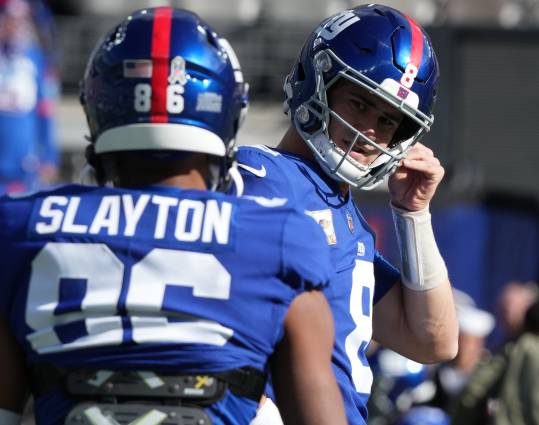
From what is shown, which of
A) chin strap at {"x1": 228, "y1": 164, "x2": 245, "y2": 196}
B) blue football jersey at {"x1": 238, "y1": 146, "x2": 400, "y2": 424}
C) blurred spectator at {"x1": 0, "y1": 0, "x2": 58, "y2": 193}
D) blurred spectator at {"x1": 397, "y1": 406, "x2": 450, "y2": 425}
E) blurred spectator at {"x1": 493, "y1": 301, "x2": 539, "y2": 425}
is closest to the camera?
chin strap at {"x1": 228, "y1": 164, "x2": 245, "y2": 196}

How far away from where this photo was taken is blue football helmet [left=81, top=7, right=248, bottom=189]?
244 cm

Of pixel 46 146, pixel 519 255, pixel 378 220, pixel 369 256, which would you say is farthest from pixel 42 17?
pixel 369 256

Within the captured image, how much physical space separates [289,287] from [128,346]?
0.31m

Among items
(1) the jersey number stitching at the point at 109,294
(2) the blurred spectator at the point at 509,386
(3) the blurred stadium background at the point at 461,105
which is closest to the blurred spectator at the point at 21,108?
(3) the blurred stadium background at the point at 461,105

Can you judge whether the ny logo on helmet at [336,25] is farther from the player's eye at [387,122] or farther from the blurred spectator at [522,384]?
the blurred spectator at [522,384]

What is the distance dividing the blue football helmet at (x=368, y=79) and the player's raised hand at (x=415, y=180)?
7 centimetres

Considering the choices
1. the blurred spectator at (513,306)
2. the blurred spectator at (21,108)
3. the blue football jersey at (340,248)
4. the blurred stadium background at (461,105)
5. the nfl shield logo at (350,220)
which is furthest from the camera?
the blurred spectator at (21,108)

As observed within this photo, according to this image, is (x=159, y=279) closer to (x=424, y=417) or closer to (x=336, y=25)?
(x=336, y=25)

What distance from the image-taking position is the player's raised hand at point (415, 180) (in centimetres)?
347

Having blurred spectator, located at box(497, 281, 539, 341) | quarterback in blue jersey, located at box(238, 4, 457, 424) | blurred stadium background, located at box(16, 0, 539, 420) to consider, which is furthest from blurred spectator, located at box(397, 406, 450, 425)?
quarterback in blue jersey, located at box(238, 4, 457, 424)

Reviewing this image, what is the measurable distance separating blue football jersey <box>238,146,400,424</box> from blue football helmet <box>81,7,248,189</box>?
0.65 metres

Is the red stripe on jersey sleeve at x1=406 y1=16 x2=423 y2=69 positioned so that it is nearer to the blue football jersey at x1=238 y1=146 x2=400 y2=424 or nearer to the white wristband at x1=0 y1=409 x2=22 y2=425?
the blue football jersey at x1=238 y1=146 x2=400 y2=424

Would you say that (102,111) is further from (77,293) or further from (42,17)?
(42,17)

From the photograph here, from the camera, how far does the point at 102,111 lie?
2488 millimetres
